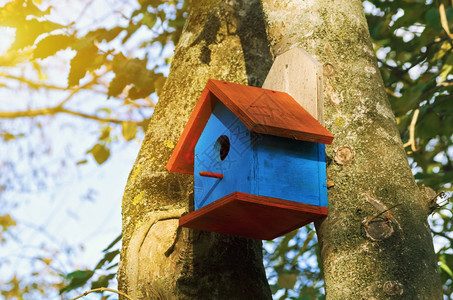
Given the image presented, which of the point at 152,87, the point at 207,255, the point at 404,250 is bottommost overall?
the point at 404,250

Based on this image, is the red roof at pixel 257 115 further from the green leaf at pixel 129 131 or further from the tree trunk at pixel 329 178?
the green leaf at pixel 129 131

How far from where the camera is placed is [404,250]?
1875 millimetres

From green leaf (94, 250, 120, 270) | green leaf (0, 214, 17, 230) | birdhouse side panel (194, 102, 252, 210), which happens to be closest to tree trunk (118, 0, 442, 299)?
birdhouse side panel (194, 102, 252, 210)

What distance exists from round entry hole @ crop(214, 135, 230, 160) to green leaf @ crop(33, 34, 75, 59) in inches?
50.7

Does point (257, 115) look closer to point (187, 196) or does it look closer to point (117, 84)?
point (187, 196)

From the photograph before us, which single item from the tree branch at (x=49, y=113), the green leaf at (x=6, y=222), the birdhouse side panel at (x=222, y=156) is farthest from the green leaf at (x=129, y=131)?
the green leaf at (x=6, y=222)

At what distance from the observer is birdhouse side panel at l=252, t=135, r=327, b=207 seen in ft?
6.97

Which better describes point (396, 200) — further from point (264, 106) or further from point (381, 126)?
point (264, 106)

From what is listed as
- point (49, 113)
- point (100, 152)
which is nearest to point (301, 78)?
point (100, 152)

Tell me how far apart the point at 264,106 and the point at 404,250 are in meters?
0.76

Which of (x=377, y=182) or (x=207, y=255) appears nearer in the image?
(x=377, y=182)

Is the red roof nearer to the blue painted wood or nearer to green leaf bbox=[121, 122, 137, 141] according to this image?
the blue painted wood

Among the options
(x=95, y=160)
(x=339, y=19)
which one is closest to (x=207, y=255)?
(x=339, y=19)

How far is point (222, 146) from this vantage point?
2557 mm
